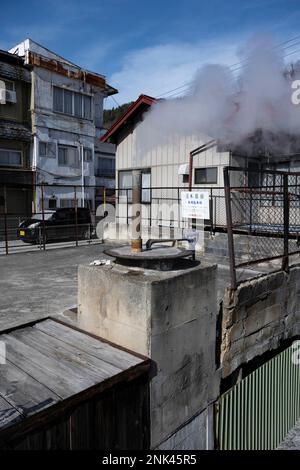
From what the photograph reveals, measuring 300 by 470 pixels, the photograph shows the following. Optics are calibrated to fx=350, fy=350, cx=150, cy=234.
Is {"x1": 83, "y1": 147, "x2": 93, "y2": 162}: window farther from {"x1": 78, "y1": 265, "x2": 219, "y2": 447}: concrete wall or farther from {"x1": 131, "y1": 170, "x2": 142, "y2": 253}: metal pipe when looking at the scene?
{"x1": 78, "y1": 265, "x2": 219, "y2": 447}: concrete wall

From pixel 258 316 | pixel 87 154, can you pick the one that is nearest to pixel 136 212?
pixel 258 316

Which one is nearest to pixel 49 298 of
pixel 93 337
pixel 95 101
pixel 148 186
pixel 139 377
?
pixel 93 337

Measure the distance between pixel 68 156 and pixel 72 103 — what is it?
3478 millimetres

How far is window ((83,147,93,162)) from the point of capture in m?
23.8

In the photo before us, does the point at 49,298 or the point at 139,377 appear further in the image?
the point at 49,298

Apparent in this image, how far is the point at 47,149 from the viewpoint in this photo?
21891 mm

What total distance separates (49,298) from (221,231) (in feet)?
19.8

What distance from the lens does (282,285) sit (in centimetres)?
562

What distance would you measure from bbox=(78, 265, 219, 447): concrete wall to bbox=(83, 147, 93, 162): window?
68.5 ft

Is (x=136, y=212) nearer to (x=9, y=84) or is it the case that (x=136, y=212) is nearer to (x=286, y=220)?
(x=286, y=220)

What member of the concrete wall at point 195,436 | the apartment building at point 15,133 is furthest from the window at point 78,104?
the concrete wall at point 195,436

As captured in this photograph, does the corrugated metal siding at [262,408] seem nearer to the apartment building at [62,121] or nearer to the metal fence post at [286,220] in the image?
the metal fence post at [286,220]

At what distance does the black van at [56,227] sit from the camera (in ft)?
46.3
